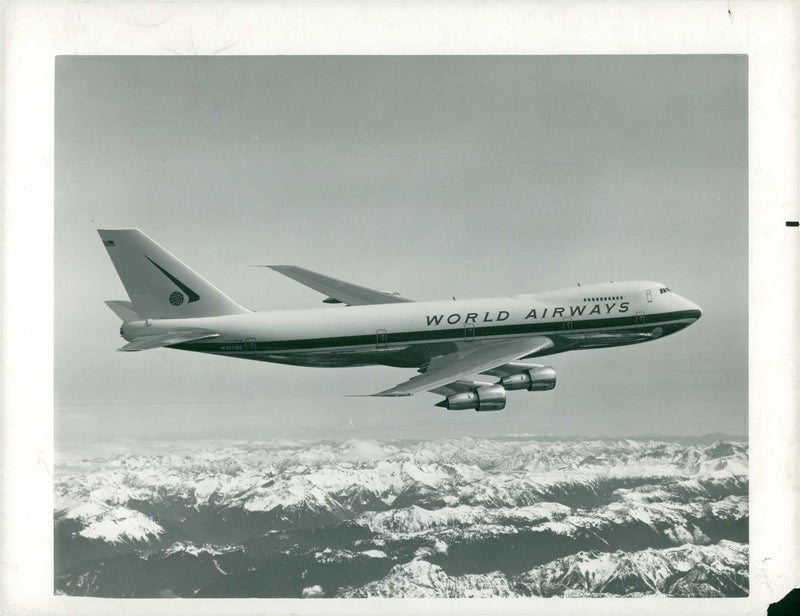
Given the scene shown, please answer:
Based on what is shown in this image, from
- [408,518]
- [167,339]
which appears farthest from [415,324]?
[167,339]

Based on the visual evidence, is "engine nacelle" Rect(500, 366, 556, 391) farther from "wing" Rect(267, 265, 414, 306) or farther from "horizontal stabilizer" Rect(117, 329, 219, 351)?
"horizontal stabilizer" Rect(117, 329, 219, 351)

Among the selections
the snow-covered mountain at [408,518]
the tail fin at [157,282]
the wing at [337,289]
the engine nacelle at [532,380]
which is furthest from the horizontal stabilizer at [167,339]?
the engine nacelle at [532,380]

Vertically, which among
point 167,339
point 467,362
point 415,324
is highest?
point 415,324

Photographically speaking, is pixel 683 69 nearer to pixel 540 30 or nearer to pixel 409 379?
pixel 540 30

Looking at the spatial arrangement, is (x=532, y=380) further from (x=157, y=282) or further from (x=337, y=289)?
(x=157, y=282)

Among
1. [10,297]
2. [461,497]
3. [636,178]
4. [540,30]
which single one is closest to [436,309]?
[461,497]
